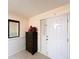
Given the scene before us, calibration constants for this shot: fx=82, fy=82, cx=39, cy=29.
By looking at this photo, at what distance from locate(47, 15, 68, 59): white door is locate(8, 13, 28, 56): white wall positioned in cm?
184

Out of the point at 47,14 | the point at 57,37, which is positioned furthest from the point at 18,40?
the point at 57,37

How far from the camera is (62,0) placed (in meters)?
2.68

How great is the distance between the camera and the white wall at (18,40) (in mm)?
4158

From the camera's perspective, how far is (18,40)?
473cm

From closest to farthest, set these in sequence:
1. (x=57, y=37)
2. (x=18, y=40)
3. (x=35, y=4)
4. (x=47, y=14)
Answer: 1. (x=35, y=4)
2. (x=57, y=37)
3. (x=47, y=14)
4. (x=18, y=40)

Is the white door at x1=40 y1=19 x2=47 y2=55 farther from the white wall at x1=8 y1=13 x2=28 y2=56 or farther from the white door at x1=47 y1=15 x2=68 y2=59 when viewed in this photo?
the white wall at x1=8 y1=13 x2=28 y2=56

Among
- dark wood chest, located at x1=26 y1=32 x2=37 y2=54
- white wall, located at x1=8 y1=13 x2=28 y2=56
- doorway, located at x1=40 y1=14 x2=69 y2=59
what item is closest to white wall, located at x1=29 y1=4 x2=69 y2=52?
doorway, located at x1=40 y1=14 x2=69 y2=59

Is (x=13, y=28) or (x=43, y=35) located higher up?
(x=13, y=28)

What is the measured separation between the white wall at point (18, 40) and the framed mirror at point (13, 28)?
197 millimetres

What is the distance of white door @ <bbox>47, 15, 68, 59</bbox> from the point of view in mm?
3109

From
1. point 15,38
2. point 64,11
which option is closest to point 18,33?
point 15,38

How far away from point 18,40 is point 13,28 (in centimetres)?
79

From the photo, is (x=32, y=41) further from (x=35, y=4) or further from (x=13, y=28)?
(x=35, y=4)

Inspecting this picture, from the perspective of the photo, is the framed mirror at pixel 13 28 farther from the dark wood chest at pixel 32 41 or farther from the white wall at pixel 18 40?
the dark wood chest at pixel 32 41
